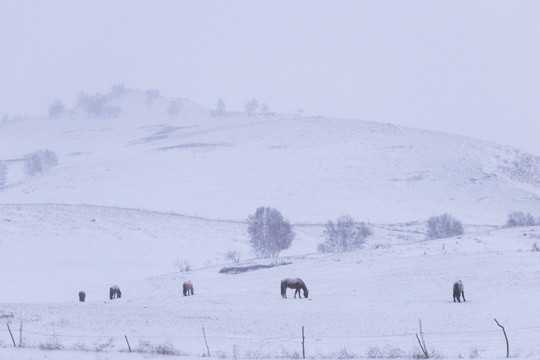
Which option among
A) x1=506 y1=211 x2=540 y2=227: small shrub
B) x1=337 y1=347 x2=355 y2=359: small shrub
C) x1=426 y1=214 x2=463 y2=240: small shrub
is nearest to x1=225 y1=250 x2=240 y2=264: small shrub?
x1=426 y1=214 x2=463 y2=240: small shrub

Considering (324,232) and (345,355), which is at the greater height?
(324,232)

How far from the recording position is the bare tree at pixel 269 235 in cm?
6875

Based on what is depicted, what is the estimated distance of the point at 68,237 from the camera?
7044 centimetres

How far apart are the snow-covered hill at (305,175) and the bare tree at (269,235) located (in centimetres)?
1981

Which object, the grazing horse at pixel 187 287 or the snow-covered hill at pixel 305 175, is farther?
the snow-covered hill at pixel 305 175

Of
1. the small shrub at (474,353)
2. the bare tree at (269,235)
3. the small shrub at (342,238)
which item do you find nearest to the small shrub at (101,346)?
the small shrub at (474,353)

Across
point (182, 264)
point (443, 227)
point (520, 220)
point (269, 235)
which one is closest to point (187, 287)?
point (182, 264)

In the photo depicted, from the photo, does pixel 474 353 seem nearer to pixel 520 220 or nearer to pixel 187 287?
pixel 187 287

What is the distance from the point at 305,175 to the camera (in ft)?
382

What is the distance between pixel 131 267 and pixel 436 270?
104 feet

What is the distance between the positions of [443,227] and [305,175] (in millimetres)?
41788

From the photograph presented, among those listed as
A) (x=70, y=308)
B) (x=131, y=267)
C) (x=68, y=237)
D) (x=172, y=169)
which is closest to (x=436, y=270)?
(x=70, y=308)

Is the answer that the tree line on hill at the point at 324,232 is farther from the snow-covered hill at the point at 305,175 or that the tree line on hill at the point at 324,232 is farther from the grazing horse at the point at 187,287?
the grazing horse at the point at 187,287

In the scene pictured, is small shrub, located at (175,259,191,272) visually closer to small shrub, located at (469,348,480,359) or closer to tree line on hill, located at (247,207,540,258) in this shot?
tree line on hill, located at (247,207,540,258)
